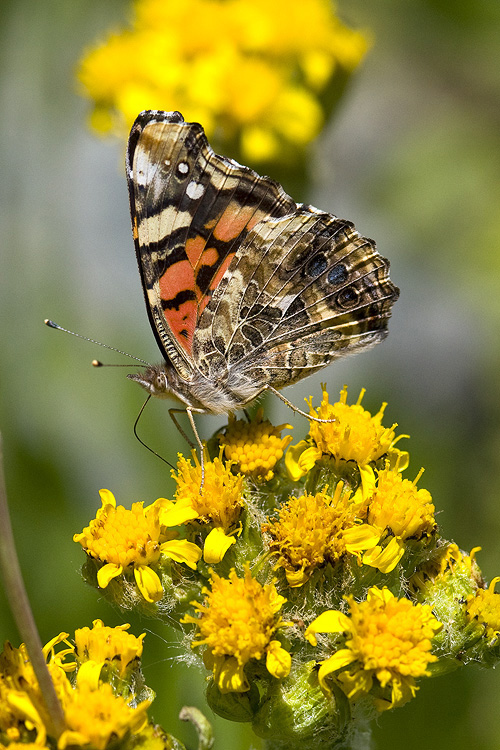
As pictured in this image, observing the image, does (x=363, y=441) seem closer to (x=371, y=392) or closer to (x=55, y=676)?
(x=55, y=676)

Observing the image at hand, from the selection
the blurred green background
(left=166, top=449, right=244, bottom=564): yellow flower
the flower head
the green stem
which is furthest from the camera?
the blurred green background

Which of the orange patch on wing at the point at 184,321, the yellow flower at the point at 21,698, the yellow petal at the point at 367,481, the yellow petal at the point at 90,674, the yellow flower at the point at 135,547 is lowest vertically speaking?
the yellow flower at the point at 21,698

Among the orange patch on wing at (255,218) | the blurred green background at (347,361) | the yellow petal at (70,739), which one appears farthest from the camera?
the blurred green background at (347,361)

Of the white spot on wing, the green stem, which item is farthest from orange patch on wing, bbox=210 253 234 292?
the green stem

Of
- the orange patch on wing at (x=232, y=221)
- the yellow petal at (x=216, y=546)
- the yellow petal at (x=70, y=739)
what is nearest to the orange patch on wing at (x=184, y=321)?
the orange patch on wing at (x=232, y=221)

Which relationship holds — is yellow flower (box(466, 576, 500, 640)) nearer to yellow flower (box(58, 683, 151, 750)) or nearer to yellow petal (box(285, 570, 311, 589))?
yellow petal (box(285, 570, 311, 589))

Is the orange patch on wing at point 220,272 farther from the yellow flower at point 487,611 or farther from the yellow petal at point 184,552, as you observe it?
the yellow flower at point 487,611
